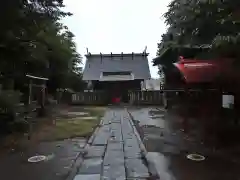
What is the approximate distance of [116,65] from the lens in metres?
37.5

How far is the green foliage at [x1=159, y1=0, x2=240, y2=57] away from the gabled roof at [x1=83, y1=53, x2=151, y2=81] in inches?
761

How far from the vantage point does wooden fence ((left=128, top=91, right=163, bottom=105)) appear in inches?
1134

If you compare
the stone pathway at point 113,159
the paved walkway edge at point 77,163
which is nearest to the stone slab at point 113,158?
the stone pathway at point 113,159

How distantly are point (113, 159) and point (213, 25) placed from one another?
7.04 m

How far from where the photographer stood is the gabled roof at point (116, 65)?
35062 mm

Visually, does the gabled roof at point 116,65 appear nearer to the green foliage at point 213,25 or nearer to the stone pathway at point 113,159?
the green foliage at point 213,25

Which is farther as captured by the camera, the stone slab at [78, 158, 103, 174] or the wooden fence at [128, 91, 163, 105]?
the wooden fence at [128, 91, 163, 105]

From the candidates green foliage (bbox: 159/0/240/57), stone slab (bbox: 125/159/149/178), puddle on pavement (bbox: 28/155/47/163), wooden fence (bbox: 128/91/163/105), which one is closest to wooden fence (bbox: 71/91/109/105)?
wooden fence (bbox: 128/91/163/105)

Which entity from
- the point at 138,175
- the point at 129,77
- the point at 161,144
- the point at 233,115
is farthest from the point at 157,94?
the point at 138,175

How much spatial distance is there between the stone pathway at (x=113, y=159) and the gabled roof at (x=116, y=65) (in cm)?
2439

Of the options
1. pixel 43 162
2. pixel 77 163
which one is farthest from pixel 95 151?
pixel 43 162

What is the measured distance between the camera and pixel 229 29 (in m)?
9.66

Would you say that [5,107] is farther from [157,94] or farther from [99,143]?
[157,94]

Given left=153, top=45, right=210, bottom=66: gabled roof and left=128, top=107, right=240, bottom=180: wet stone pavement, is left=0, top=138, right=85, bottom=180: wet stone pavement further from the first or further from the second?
left=153, top=45, right=210, bottom=66: gabled roof
